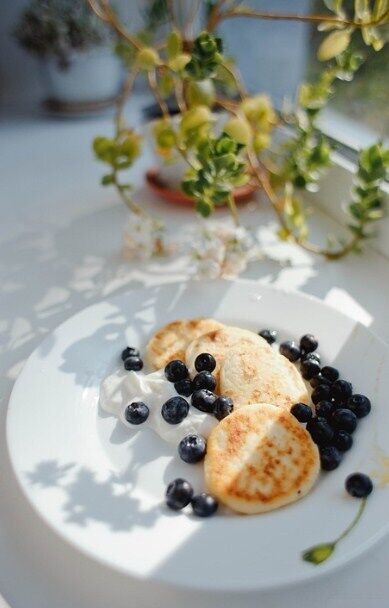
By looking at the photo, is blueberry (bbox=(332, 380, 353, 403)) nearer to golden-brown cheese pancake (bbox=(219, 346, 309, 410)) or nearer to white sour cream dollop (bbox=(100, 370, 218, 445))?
golden-brown cheese pancake (bbox=(219, 346, 309, 410))

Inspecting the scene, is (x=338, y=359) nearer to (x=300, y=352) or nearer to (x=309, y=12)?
(x=300, y=352)

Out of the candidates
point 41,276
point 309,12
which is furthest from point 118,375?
point 309,12

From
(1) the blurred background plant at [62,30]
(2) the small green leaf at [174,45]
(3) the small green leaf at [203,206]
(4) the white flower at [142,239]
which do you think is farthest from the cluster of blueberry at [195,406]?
(1) the blurred background plant at [62,30]

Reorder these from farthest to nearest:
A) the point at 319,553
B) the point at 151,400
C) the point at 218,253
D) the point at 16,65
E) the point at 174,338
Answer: the point at 16,65 → the point at 218,253 → the point at 174,338 → the point at 151,400 → the point at 319,553

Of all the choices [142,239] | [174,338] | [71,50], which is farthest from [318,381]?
[71,50]

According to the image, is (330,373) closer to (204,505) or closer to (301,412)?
(301,412)

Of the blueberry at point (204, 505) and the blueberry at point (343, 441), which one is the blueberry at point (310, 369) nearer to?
the blueberry at point (343, 441)

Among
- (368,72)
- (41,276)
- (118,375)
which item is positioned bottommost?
A: (41,276)
